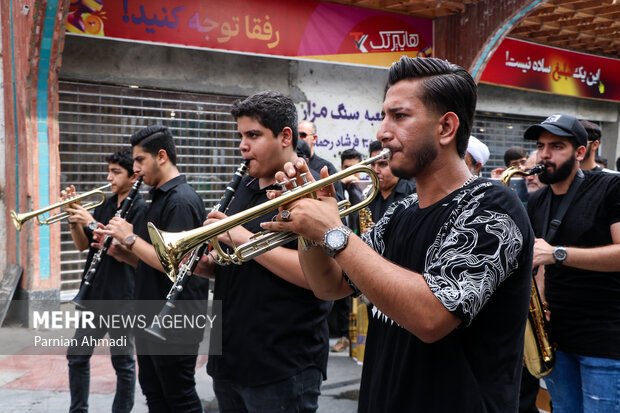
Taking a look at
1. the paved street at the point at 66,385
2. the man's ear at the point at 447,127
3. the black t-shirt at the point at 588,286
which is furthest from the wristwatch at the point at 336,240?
the paved street at the point at 66,385

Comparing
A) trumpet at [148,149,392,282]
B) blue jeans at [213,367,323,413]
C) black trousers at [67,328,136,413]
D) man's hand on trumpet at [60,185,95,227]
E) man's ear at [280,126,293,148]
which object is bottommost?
black trousers at [67,328,136,413]

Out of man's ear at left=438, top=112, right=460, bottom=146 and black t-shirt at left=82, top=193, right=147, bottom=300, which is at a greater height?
man's ear at left=438, top=112, right=460, bottom=146

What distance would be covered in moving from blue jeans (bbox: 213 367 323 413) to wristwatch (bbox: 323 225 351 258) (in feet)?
3.66

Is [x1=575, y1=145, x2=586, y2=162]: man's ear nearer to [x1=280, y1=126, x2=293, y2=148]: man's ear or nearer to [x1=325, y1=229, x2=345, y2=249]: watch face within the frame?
[x1=280, y1=126, x2=293, y2=148]: man's ear

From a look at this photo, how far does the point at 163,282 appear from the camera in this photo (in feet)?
11.1

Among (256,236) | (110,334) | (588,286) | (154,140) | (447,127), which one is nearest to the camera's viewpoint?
(447,127)

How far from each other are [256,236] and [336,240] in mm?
541

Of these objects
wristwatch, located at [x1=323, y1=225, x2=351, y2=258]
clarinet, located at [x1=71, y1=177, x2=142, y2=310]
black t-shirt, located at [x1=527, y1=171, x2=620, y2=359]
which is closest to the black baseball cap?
black t-shirt, located at [x1=527, y1=171, x2=620, y2=359]

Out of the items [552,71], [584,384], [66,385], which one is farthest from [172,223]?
[552,71]

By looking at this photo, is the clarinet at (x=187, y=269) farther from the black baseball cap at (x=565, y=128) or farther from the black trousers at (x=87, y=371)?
the black baseball cap at (x=565, y=128)

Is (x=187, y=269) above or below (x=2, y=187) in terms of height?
below

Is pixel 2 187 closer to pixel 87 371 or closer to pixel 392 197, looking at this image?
pixel 87 371

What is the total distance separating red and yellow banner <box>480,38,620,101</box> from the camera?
11.9m

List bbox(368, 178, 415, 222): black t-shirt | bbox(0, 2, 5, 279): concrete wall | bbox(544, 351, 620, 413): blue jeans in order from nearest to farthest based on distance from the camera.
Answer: bbox(544, 351, 620, 413): blue jeans, bbox(368, 178, 415, 222): black t-shirt, bbox(0, 2, 5, 279): concrete wall
